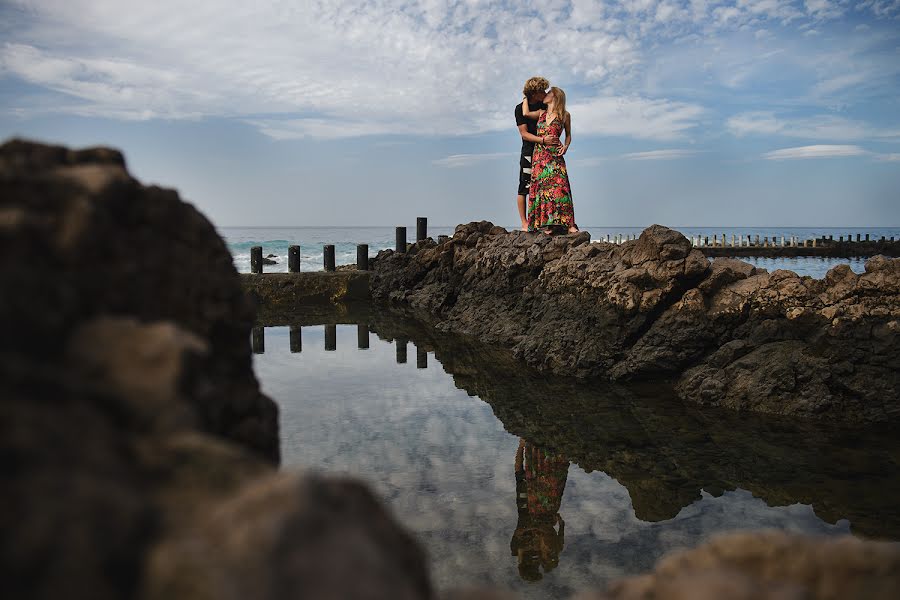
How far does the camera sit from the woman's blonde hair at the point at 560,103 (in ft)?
36.6

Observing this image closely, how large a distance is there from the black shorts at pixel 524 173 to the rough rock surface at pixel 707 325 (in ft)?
6.67

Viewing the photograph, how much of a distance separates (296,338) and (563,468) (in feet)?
21.4

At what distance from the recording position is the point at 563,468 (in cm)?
491

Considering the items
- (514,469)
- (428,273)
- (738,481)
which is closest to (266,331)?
(428,273)

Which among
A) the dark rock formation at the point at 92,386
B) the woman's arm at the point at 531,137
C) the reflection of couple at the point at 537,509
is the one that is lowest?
the reflection of couple at the point at 537,509

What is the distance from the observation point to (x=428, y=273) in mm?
15203

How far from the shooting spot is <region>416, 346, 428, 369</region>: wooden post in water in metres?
8.45

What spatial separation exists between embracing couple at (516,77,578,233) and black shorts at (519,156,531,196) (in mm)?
371

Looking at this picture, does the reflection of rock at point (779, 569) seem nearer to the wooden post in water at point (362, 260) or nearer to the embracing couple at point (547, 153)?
the embracing couple at point (547, 153)

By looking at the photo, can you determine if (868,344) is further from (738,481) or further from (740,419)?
(738,481)

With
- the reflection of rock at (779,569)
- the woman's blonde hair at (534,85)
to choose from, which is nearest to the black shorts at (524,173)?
the woman's blonde hair at (534,85)

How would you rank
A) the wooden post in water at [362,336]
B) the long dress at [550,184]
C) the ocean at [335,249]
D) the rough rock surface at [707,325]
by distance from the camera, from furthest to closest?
the ocean at [335,249] < the long dress at [550,184] < the wooden post in water at [362,336] < the rough rock surface at [707,325]

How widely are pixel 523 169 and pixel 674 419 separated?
23.3 feet

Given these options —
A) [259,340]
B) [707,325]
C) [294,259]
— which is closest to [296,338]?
[259,340]
